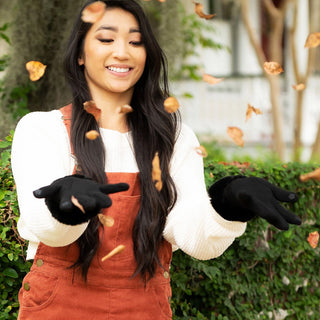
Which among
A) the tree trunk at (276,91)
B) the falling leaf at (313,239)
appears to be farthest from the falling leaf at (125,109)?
the tree trunk at (276,91)

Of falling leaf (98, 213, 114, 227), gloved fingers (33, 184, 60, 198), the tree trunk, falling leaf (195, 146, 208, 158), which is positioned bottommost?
the tree trunk

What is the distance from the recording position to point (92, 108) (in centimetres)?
221

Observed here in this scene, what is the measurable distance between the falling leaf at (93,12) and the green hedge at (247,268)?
3.13ft

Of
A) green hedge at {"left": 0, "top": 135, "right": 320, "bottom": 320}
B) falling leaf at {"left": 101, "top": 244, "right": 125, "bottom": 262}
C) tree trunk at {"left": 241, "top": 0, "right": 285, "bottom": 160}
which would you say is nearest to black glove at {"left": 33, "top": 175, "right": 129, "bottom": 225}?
falling leaf at {"left": 101, "top": 244, "right": 125, "bottom": 262}

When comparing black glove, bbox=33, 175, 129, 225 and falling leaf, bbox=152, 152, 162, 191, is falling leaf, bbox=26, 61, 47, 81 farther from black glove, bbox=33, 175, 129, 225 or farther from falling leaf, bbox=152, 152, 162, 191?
black glove, bbox=33, 175, 129, 225

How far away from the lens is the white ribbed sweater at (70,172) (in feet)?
6.19

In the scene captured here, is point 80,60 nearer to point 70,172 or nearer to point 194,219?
point 70,172

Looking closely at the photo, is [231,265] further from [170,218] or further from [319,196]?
[170,218]

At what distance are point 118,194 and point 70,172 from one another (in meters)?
0.17

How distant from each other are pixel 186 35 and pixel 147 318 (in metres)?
6.07

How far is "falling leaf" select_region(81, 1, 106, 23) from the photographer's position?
221 centimetres

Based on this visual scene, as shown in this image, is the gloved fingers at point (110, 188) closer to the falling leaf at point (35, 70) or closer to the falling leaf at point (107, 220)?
the falling leaf at point (107, 220)

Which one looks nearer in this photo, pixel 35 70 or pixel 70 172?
pixel 70 172

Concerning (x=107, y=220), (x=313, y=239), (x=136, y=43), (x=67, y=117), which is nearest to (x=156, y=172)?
(x=107, y=220)
